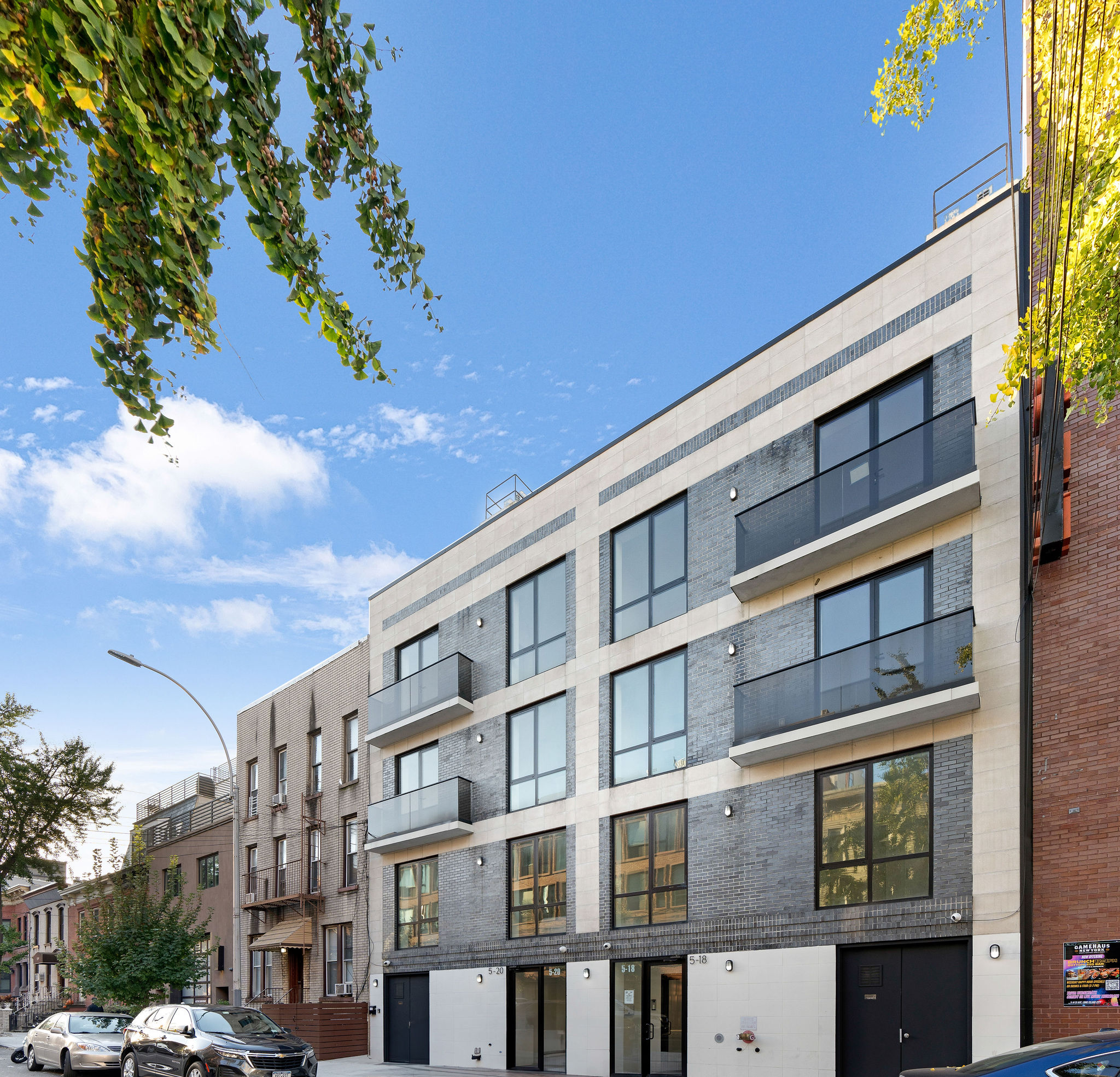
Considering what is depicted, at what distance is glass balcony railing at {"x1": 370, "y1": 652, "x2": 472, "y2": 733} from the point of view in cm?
2538

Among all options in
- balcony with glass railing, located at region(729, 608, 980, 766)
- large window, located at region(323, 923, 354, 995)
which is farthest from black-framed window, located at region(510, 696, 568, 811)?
large window, located at region(323, 923, 354, 995)

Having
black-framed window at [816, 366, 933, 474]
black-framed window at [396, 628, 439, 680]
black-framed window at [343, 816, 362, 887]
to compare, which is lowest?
black-framed window at [343, 816, 362, 887]

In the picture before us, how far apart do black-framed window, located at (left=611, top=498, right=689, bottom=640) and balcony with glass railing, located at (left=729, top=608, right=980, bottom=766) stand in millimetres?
2939

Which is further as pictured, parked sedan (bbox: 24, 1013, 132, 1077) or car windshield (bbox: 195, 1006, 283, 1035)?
→ parked sedan (bbox: 24, 1013, 132, 1077)

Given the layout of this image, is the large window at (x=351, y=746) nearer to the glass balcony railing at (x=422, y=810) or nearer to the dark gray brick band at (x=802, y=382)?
the glass balcony railing at (x=422, y=810)

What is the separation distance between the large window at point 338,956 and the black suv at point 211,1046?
979cm

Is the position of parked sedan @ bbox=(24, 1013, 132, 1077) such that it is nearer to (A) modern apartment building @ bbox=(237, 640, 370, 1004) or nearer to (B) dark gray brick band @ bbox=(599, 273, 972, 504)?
(A) modern apartment building @ bbox=(237, 640, 370, 1004)

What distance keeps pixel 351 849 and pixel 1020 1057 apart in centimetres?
2459

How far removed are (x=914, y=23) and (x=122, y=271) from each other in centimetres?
766

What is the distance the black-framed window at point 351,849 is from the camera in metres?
29.1

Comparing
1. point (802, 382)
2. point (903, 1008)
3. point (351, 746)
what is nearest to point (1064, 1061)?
point (903, 1008)

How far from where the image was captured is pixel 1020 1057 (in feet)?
23.1

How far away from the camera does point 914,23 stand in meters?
9.64

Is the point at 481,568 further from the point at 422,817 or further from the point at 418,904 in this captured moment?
the point at 418,904
